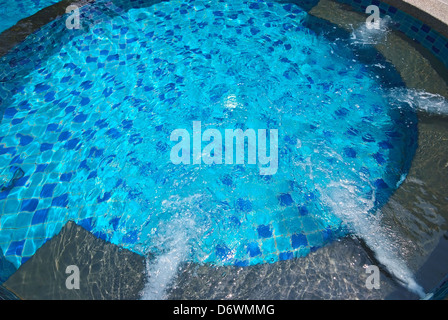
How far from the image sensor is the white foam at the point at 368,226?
8.43 ft

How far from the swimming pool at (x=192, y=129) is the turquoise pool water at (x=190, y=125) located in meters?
0.01

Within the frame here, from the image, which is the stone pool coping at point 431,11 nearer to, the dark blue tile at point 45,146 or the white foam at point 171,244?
the white foam at point 171,244

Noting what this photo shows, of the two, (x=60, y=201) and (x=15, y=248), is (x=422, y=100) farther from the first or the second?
(x=15, y=248)

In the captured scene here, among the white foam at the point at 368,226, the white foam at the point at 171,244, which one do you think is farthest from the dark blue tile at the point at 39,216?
the white foam at the point at 368,226

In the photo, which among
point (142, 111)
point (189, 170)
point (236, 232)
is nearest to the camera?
point (236, 232)

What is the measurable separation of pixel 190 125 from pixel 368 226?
6.99ft

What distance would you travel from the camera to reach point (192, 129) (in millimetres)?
3877

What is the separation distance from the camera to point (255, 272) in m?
2.73

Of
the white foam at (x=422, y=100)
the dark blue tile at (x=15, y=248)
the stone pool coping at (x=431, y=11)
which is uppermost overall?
the stone pool coping at (x=431, y=11)

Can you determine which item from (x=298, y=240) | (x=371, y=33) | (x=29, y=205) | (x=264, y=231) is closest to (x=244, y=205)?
(x=264, y=231)
